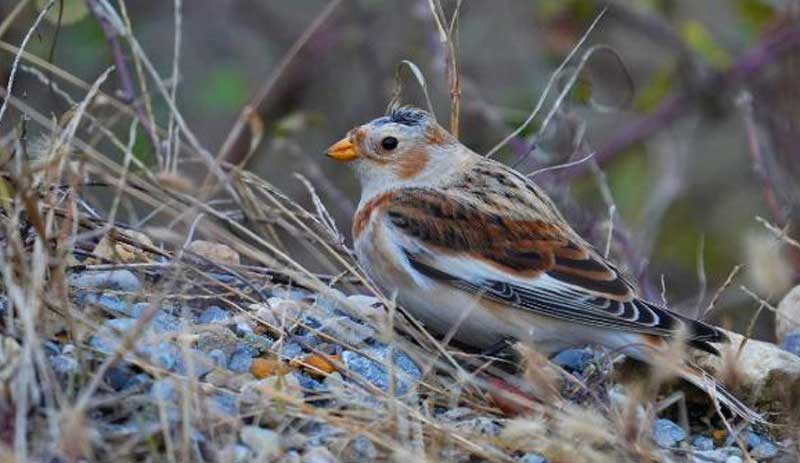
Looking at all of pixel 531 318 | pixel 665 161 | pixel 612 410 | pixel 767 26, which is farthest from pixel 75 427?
pixel 767 26

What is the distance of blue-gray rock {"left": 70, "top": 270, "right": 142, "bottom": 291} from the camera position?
3.97 metres

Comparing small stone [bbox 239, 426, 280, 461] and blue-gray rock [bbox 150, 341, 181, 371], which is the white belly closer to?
blue-gray rock [bbox 150, 341, 181, 371]

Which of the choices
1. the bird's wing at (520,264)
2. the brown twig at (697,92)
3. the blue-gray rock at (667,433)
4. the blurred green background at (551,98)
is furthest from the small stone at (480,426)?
the brown twig at (697,92)

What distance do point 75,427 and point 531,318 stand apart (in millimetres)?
1735

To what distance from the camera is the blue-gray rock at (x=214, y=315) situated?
3986 mm

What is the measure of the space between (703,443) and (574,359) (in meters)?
0.60

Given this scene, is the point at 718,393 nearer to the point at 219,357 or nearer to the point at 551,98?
the point at 219,357

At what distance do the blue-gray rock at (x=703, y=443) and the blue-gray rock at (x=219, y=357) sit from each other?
1079 mm

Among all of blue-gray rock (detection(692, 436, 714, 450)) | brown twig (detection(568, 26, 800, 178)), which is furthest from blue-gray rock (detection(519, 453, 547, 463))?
brown twig (detection(568, 26, 800, 178))

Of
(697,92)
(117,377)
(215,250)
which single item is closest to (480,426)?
(117,377)

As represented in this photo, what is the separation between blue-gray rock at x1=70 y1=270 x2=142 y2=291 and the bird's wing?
0.71 metres

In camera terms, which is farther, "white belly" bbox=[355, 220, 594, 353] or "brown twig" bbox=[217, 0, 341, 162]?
"white belly" bbox=[355, 220, 594, 353]

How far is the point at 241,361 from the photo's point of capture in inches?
149

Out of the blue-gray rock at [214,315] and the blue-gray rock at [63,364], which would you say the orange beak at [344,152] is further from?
the blue-gray rock at [63,364]
